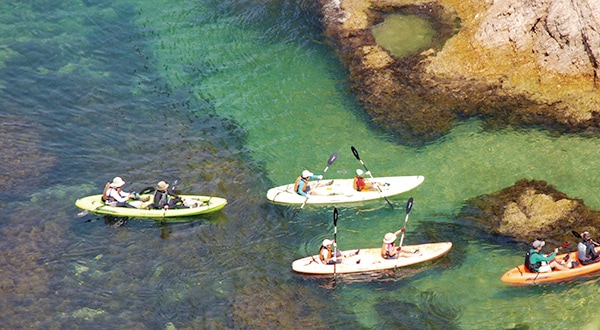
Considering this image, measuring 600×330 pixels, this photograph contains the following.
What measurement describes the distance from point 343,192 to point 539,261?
5.89 m

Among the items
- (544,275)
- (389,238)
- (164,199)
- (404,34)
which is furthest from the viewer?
(404,34)

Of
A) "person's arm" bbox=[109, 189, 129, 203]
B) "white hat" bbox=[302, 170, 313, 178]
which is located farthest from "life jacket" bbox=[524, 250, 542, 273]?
"person's arm" bbox=[109, 189, 129, 203]

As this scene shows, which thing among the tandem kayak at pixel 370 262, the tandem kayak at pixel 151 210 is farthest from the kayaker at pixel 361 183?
the tandem kayak at pixel 151 210

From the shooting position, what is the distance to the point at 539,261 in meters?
15.8

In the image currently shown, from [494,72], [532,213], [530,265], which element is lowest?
[530,265]

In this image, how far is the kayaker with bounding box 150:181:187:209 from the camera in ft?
61.7

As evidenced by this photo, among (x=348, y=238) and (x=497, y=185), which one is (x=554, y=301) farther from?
(x=348, y=238)

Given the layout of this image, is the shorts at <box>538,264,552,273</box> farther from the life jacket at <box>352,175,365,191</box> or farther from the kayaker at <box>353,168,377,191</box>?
the life jacket at <box>352,175,365,191</box>

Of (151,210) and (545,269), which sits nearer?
(545,269)

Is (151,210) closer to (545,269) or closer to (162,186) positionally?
(162,186)

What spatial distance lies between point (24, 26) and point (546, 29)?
19.4m

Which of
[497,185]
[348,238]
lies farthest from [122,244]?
[497,185]

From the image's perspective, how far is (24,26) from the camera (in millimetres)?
26000

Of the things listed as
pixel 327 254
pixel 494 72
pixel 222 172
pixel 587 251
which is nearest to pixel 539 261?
pixel 587 251
